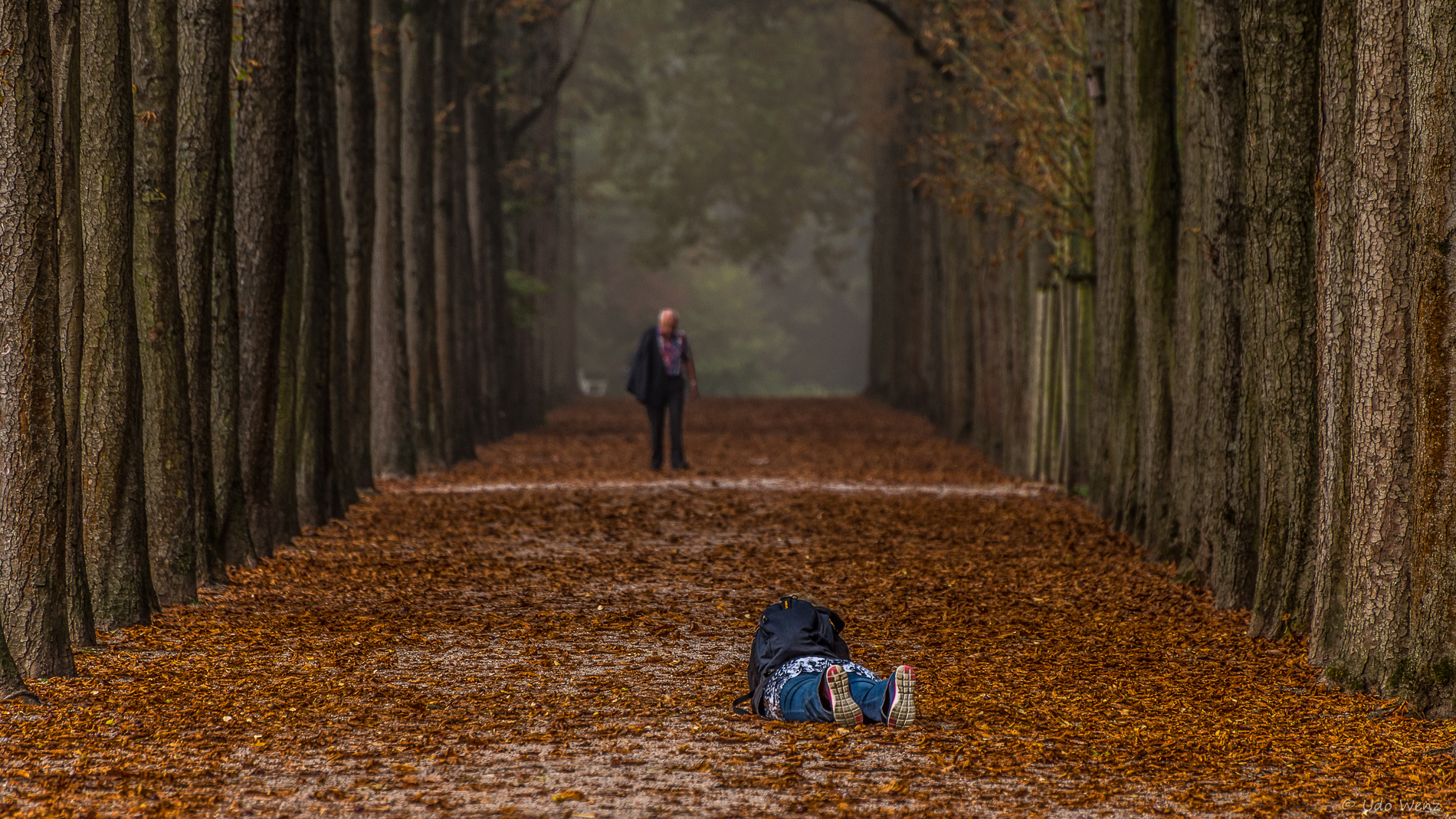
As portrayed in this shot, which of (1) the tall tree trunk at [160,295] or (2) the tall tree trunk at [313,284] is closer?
(1) the tall tree trunk at [160,295]

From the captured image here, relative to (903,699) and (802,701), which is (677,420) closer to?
(802,701)

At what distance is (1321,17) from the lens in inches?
322

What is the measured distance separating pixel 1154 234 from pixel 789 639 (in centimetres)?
686

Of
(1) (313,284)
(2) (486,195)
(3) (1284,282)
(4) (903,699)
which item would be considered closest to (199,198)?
(1) (313,284)

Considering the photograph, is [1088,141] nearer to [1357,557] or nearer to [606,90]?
[1357,557]

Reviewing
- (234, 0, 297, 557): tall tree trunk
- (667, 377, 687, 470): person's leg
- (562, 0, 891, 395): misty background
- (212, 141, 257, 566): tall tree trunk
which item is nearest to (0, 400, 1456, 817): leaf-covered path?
(212, 141, 257, 566): tall tree trunk

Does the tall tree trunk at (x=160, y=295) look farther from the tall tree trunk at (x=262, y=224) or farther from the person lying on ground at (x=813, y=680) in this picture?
the person lying on ground at (x=813, y=680)

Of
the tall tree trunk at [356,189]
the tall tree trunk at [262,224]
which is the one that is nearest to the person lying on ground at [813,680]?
the tall tree trunk at [262,224]

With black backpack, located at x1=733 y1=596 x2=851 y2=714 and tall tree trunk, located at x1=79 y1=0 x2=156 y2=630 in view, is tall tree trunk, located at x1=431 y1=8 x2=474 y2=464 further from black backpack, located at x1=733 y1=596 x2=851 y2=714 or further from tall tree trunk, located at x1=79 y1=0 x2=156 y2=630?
black backpack, located at x1=733 y1=596 x2=851 y2=714

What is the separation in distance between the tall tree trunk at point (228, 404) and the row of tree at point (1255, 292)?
661 cm

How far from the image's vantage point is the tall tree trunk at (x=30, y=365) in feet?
24.2

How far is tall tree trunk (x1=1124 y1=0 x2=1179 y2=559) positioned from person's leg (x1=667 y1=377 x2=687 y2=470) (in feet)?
24.8

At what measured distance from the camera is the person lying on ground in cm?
666

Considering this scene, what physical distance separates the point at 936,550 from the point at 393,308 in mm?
8323
